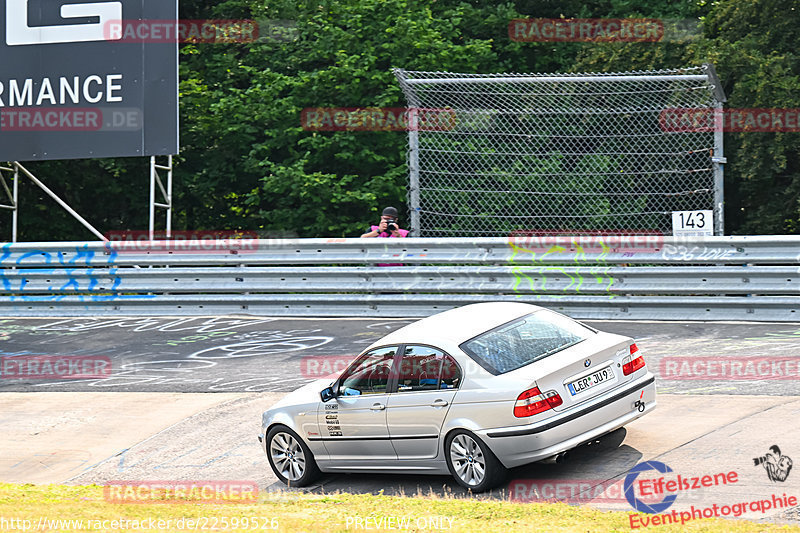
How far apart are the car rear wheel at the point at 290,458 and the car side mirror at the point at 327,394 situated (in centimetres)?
42

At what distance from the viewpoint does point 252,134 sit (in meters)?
21.2

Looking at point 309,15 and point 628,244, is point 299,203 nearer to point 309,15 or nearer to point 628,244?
point 309,15

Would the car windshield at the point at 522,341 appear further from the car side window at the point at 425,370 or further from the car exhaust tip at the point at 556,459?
the car exhaust tip at the point at 556,459

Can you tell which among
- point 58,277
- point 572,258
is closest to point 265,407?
point 572,258

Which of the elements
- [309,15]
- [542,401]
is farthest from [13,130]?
[542,401]

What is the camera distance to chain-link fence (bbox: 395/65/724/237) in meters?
15.0

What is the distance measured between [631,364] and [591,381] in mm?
553

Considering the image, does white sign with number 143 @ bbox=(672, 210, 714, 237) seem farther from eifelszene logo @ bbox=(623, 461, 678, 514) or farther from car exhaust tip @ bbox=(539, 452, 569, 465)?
eifelszene logo @ bbox=(623, 461, 678, 514)

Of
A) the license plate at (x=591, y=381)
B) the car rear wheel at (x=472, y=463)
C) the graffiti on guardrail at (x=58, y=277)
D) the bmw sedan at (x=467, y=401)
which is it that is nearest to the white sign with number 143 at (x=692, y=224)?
the bmw sedan at (x=467, y=401)

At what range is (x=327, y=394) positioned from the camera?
8.97 meters

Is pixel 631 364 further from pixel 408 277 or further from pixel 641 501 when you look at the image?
pixel 408 277

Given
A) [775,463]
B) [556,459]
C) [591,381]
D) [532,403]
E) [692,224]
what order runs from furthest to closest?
[692,224]
[556,459]
[591,381]
[532,403]
[775,463]

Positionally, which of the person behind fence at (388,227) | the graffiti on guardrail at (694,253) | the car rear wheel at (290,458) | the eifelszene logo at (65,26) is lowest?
the car rear wheel at (290,458)

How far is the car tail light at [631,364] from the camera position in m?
8.48
